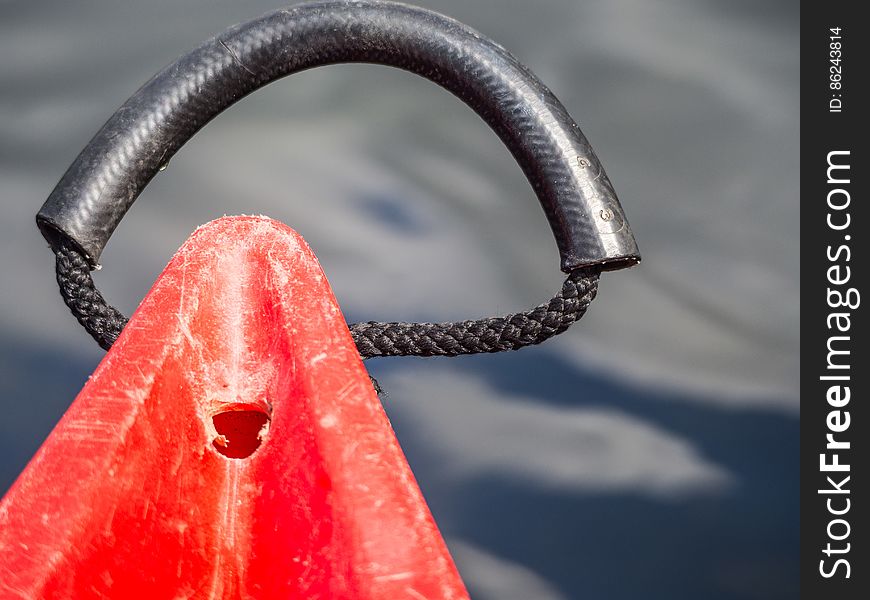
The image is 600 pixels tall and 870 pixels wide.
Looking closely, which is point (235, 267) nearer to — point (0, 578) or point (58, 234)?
point (58, 234)

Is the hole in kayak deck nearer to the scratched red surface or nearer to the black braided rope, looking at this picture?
the scratched red surface

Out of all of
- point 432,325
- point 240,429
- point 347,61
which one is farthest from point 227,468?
point 347,61

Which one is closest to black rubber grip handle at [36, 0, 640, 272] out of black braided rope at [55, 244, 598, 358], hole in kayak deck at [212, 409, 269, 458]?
black braided rope at [55, 244, 598, 358]

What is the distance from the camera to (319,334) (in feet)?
2.28

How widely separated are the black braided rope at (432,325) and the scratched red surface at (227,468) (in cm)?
12

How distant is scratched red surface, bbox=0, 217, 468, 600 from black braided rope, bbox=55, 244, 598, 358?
115 mm

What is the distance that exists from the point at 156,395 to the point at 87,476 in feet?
0.27

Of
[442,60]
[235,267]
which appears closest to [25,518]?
[235,267]

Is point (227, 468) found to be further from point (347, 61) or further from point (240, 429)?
point (347, 61)

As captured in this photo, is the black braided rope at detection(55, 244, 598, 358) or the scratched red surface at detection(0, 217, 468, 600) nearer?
the scratched red surface at detection(0, 217, 468, 600)

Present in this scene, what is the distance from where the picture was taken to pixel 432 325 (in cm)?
85

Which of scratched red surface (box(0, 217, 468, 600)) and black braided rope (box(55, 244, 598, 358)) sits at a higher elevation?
black braided rope (box(55, 244, 598, 358))

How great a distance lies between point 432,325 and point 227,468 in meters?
0.26

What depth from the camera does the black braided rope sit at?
2.60 feet
